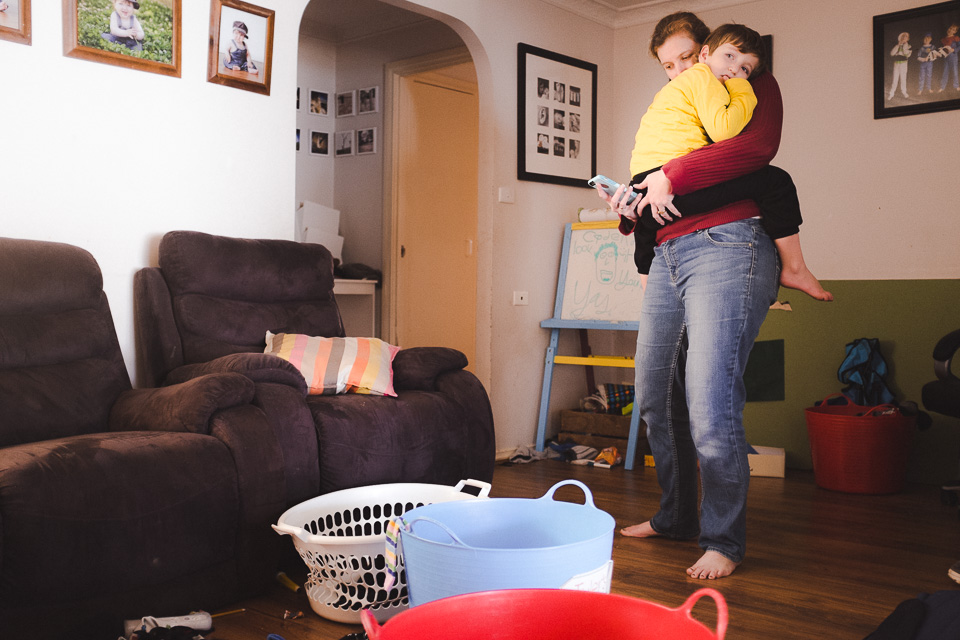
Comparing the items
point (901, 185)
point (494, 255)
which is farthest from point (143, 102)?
point (901, 185)

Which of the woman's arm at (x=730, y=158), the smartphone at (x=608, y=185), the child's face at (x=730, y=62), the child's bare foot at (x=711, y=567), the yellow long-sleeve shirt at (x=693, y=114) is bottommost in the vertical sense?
the child's bare foot at (x=711, y=567)

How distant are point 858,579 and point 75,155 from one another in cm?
259

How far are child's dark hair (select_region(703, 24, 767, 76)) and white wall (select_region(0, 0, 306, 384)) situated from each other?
5.61 feet

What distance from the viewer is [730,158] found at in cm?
206

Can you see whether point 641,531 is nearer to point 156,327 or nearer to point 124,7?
point 156,327

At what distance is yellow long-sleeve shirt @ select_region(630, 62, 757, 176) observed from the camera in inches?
80.1

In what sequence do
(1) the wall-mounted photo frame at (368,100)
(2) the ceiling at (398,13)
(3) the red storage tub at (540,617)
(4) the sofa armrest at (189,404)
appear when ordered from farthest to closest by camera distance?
(1) the wall-mounted photo frame at (368,100), (2) the ceiling at (398,13), (4) the sofa armrest at (189,404), (3) the red storage tub at (540,617)

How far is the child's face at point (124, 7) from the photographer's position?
260 centimetres

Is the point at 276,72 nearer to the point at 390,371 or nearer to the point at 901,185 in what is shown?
the point at 390,371

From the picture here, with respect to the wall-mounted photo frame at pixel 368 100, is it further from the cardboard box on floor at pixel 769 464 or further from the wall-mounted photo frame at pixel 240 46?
the cardboard box on floor at pixel 769 464

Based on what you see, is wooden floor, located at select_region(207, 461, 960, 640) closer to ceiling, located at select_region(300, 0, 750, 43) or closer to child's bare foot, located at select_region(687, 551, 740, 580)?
child's bare foot, located at select_region(687, 551, 740, 580)

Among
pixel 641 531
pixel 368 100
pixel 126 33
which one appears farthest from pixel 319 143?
pixel 641 531

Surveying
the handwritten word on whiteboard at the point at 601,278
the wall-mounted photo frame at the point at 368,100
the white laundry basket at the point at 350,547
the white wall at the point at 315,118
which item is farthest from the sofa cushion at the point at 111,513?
the wall-mounted photo frame at the point at 368,100

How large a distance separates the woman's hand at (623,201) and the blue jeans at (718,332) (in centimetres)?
13
